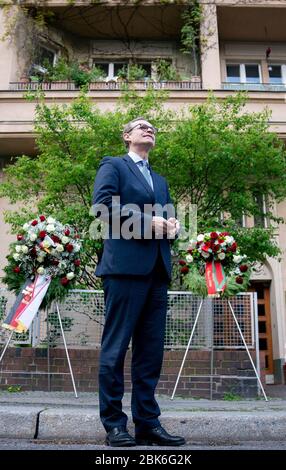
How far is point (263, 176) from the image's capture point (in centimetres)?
1085

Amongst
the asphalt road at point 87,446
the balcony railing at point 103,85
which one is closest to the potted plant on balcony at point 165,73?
the balcony railing at point 103,85

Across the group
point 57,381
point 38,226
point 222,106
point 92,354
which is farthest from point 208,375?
point 222,106

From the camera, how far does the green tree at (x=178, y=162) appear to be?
10.4 metres

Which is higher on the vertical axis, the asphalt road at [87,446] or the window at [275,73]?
the window at [275,73]

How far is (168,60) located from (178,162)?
970 centimetres

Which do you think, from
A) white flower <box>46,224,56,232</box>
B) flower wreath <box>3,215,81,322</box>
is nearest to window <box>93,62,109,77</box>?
flower wreath <box>3,215,81,322</box>

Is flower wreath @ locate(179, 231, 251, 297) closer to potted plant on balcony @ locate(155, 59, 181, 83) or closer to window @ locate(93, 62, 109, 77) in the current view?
potted plant on balcony @ locate(155, 59, 181, 83)

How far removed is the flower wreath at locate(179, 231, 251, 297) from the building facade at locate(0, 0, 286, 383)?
23.0 feet

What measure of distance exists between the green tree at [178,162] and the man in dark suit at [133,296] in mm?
6655

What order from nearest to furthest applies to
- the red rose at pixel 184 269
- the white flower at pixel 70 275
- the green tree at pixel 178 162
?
the white flower at pixel 70 275
the red rose at pixel 184 269
the green tree at pixel 178 162

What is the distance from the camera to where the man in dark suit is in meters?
3.12

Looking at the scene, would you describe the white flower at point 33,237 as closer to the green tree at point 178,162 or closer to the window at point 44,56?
the green tree at point 178,162

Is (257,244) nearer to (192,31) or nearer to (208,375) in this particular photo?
(208,375)

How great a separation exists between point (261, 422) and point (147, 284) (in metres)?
1.60
